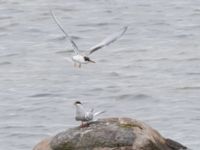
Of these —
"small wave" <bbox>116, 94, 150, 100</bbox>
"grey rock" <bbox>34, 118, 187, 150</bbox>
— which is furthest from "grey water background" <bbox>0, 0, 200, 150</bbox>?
"grey rock" <bbox>34, 118, 187, 150</bbox>

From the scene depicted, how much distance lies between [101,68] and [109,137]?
9.07 metres

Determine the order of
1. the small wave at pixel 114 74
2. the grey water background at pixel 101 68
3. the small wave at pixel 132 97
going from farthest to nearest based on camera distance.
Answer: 1. the small wave at pixel 114 74
2. the small wave at pixel 132 97
3. the grey water background at pixel 101 68

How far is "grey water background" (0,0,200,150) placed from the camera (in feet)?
59.3

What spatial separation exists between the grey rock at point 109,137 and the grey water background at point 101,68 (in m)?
2.57

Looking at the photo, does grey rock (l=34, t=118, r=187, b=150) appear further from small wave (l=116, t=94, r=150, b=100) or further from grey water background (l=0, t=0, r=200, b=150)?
small wave (l=116, t=94, r=150, b=100)

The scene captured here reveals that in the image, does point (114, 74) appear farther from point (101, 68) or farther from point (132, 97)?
point (132, 97)

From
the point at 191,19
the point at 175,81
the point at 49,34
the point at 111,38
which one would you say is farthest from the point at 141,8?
the point at 111,38

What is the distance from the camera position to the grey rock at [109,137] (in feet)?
42.6

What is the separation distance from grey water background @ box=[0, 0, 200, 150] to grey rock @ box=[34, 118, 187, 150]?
2568 mm

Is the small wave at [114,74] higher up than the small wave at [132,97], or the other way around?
the small wave at [132,97]

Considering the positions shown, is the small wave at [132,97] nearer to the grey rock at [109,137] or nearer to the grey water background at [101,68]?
the grey water background at [101,68]

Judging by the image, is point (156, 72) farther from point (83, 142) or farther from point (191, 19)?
point (83, 142)

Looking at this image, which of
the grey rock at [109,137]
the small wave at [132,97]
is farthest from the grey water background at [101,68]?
the grey rock at [109,137]

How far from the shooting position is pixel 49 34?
1023 inches
